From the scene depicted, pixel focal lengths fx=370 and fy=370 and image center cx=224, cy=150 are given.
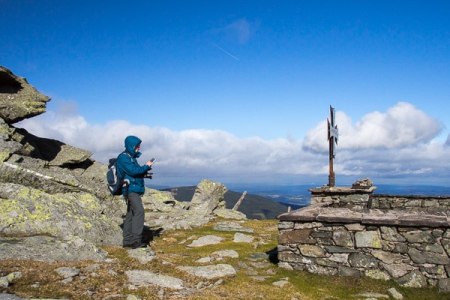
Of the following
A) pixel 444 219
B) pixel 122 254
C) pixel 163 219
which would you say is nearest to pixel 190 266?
pixel 122 254

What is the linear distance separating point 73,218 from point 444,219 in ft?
38.3

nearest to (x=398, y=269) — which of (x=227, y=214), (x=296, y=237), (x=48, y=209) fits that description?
(x=296, y=237)

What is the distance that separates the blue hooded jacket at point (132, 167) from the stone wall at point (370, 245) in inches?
196

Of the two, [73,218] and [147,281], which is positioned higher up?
[73,218]

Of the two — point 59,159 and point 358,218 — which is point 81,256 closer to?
point 358,218

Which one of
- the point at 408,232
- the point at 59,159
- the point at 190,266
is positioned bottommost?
the point at 190,266

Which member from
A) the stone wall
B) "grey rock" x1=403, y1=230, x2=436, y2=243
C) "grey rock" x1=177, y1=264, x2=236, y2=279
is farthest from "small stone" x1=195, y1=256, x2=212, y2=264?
"grey rock" x1=403, y1=230, x2=436, y2=243

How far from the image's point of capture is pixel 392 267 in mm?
10500

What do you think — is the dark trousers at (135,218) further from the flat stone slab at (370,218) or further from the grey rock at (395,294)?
the grey rock at (395,294)

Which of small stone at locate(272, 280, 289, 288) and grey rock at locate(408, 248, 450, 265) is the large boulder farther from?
grey rock at locate(408, 248, 450, 265)

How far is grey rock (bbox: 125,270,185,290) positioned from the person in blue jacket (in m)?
3.12

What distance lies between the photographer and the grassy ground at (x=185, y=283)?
26.9ft

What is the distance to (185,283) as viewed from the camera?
9648 mm

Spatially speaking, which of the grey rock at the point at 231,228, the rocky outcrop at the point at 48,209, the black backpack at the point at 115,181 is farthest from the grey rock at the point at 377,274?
the grey rock at the point at 231,228
